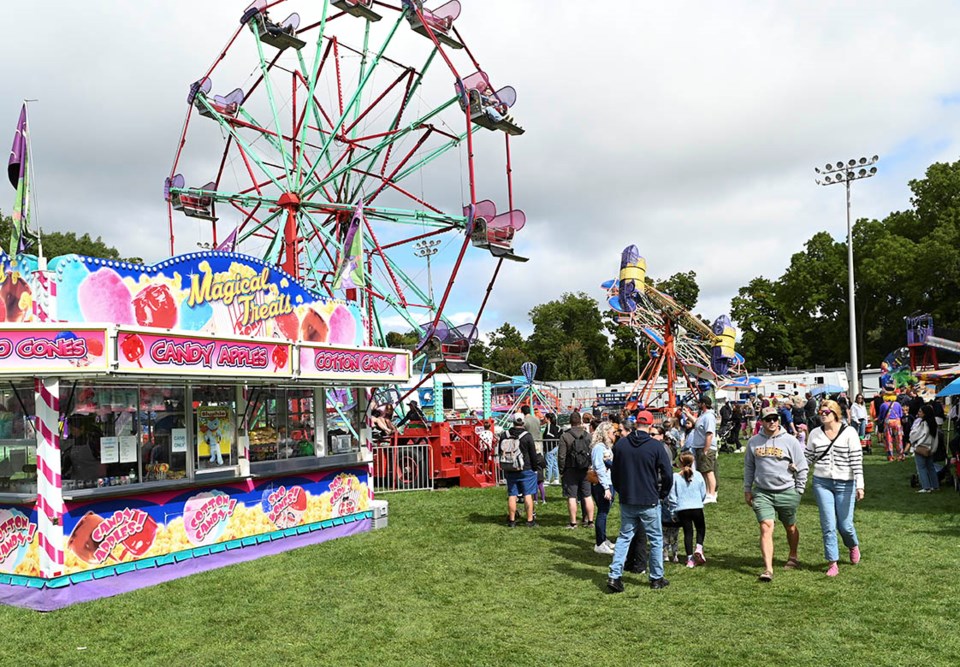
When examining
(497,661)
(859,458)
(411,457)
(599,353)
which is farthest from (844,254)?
(497,661)

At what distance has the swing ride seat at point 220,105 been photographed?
1786cm

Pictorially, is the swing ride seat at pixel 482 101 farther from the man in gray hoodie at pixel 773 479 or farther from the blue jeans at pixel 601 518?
the man in gray hoodie at pixel 773 479

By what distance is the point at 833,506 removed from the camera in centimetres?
768

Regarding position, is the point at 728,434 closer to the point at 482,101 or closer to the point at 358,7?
the point at 482,101

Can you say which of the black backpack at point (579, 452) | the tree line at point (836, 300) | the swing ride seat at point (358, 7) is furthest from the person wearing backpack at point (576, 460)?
the tree line at point (836, 300)

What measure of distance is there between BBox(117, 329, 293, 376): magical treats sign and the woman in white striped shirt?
607cm

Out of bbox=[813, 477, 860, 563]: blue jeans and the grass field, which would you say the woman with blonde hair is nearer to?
the grass field

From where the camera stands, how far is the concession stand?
741 centimetres

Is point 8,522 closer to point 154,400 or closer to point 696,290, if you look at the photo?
point 154,400

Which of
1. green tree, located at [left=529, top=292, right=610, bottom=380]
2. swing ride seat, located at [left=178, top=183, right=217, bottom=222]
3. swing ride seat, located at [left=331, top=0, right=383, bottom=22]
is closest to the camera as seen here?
swing ride seat, located at [left=331, top=0, right=383, bottom=22]

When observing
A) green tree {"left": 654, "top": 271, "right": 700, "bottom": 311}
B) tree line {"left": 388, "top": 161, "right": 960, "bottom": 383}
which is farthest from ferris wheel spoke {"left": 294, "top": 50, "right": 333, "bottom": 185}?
green tree {"left": 654, "top": 271, "right": 700, "bottom": 311}

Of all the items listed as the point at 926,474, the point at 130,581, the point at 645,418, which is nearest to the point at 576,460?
the point at 645,418

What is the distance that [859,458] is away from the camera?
7.63 metres

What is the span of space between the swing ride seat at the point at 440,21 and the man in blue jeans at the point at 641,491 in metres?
11.9
